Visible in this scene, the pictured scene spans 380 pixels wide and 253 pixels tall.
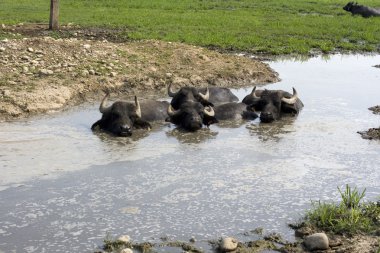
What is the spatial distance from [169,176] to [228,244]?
7.27 feet

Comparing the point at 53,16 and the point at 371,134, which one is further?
the point at 53,16

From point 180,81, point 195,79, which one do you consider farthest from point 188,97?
point 195,79

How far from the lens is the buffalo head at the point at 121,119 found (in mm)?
10055

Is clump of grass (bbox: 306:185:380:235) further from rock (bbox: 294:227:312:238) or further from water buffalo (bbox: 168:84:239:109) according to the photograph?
water buffalo (bbox: 168:84:239:109)

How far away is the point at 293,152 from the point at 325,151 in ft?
1.52

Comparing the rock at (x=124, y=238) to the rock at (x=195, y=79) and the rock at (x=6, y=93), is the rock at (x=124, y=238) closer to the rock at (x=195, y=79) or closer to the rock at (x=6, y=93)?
the rock at (x=6, y=93)

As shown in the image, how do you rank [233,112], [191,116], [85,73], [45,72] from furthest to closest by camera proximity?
[85,73]
[45,72]
[233,112]
[191,116]

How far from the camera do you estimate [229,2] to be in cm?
3450

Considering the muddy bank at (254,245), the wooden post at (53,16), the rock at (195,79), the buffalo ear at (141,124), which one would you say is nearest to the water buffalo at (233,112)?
the buffalo ear at (141,124)

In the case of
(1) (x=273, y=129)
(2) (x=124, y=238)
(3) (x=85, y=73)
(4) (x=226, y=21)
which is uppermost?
(4) (x=226, y=21)

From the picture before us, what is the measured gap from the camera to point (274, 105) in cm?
1160

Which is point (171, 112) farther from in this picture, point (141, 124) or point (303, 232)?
point (303, 232)

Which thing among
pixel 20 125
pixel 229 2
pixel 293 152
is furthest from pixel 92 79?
pixel 229 2

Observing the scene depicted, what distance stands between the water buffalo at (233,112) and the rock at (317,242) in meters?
5.21
